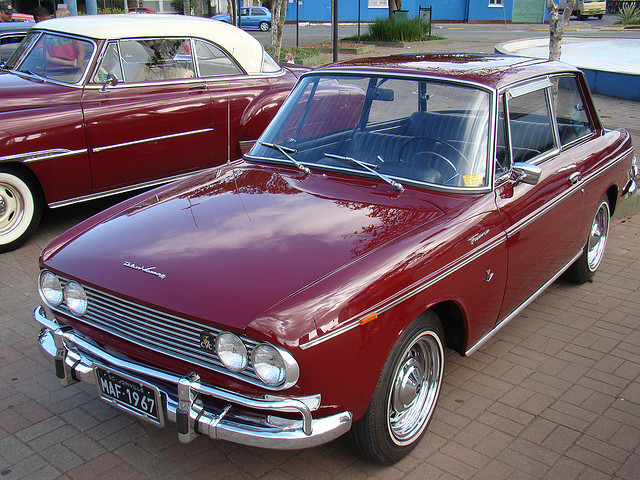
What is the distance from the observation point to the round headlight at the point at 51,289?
124 inches

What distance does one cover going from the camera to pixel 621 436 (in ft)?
11.0

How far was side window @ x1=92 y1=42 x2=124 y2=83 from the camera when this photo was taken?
6.19 metres

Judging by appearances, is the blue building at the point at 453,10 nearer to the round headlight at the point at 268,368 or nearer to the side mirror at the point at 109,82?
the side mirror at the point at 109,82

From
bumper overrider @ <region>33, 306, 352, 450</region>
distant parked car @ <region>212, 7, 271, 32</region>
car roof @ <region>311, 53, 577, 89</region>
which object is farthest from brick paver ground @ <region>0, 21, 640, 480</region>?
distant parked car @ <region>212, 7, 271, 32</region>

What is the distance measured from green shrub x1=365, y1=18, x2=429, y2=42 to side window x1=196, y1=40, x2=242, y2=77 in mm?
20214

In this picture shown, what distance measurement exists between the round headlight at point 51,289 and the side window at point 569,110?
3404mm

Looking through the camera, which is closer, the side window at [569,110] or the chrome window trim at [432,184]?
the chrome window trim at [432,184]

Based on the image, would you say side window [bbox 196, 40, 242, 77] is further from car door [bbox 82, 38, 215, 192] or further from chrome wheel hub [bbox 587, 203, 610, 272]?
chrome wheel hub [bbox 587, 203, 610, 272]

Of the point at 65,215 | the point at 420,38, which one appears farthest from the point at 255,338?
the point at 420,38

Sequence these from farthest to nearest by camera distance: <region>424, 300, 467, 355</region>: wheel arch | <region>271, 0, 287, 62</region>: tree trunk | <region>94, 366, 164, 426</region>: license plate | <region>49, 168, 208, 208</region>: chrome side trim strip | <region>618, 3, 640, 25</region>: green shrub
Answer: <region>618, 3, 640, 25</region>: green shrub → <region>271, 0, 287, 62</region>: tree trunk → <region>49, 168, 208, 208</region>: chrome side trim strip → <region>424, 300, 467, 355</region>: wheel arch → <region>94, 366, 164, 426</region>: license plate

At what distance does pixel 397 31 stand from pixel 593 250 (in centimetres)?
2249

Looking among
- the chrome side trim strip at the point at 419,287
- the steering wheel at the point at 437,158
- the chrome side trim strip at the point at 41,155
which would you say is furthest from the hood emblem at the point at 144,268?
the chrome side trim strip at the point at 41,155

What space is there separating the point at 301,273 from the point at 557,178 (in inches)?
87.9

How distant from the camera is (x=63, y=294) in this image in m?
3.13
